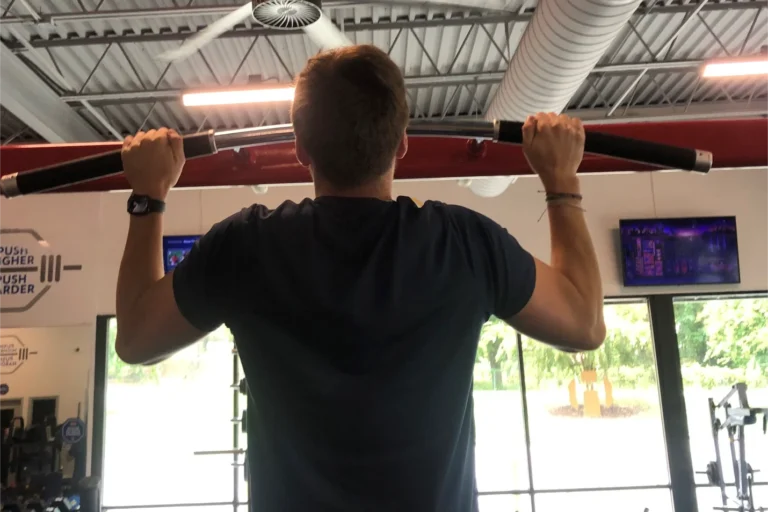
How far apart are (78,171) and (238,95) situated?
3.83 meters

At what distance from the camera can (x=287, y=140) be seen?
1205 mm

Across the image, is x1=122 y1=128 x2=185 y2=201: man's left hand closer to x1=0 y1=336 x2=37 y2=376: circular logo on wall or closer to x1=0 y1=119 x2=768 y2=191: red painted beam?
x1=0 y1=119 x2=768 y2=191: red painted beam

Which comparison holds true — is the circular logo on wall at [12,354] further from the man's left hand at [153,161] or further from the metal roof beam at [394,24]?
the man's left hand at [153,161]

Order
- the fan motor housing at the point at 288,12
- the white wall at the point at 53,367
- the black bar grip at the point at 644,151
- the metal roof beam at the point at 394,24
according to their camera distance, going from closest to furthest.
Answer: the black bar grip at the point at 644,151 → the fan motor housing at the point at 288,12 → the metal roof beam at the point at 394,24 → the white wall at the point at 53,367

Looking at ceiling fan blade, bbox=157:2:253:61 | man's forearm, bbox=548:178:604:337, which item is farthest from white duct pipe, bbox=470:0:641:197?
man's forearm, bbox=548:178:604:337

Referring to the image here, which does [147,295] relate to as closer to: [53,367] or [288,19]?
[288,19]

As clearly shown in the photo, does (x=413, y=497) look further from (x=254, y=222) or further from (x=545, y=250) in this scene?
(x=545, y=250)

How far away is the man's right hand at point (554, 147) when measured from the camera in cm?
112

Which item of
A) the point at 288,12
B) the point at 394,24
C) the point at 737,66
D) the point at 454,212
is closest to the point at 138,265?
the point at 454,212

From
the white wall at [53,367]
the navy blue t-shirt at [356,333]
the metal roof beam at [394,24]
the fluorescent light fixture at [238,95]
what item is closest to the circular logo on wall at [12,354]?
the white wall at [53,367]

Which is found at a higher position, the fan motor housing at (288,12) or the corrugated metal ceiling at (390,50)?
the corrugated metal ceiling at (390,50)

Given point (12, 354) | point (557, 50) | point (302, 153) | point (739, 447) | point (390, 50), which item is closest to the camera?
point (302, 153)

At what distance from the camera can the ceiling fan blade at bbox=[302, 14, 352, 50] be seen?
3.82m

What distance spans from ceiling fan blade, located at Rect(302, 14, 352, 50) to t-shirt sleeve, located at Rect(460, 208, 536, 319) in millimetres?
3037
